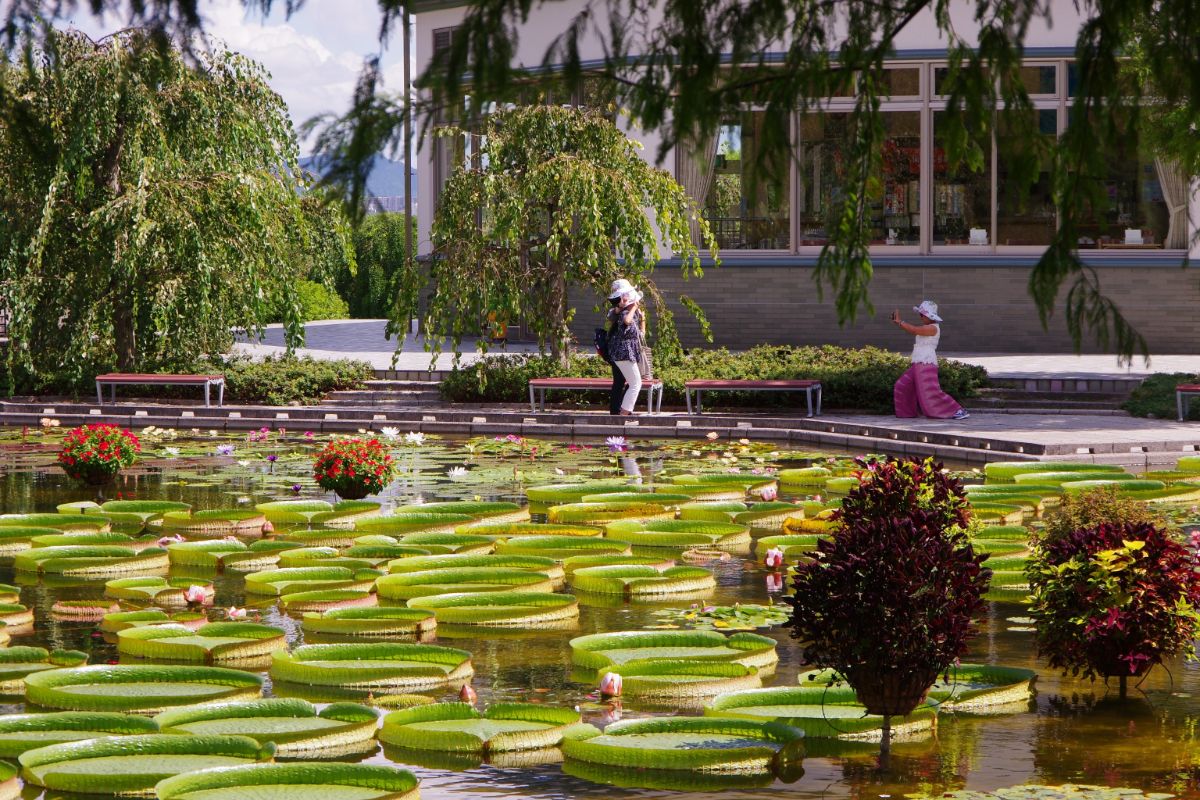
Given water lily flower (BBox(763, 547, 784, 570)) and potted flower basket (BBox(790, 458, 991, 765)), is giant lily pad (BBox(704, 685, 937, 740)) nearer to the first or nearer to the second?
potted flower basket (BBox(790, 458, 991, 765))

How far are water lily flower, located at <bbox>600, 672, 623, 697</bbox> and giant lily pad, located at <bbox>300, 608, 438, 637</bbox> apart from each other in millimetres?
1499

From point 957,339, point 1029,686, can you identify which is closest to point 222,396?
point 957,339

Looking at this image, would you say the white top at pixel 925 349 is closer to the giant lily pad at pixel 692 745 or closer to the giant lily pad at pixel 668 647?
the giant lily pad at pixel 668 647

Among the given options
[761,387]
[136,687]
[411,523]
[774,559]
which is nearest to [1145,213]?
[761,387]

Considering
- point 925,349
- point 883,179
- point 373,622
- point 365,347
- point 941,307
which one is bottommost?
point 373,622

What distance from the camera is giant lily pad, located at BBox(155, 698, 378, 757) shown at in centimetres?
595

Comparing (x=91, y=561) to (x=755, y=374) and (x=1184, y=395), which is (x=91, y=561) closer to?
(x=755, y=374)

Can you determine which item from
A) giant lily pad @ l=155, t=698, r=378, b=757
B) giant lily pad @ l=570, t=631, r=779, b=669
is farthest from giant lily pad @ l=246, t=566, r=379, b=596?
giant lily pad @ l=155, t=698, r=378, b=757

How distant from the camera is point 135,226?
19516mm

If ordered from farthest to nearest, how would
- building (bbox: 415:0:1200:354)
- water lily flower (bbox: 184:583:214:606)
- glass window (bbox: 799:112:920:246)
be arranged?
glass window (bbox: 799:112:920:246) → building (bbox: 415:0:1200:354) → water lily flower (bbox: 184:583:214:606)

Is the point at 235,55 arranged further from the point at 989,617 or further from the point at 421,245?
the point at 989,617

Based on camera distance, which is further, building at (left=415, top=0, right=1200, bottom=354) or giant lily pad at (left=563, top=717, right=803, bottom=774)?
building at (left=415, top=0, right=1200, bottom=354)

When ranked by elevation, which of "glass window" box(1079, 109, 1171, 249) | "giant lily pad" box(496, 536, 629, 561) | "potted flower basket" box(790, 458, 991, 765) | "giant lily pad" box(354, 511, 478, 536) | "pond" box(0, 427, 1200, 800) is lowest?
"pond" box(0, 427, 1200, 800)

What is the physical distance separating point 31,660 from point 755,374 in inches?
493
